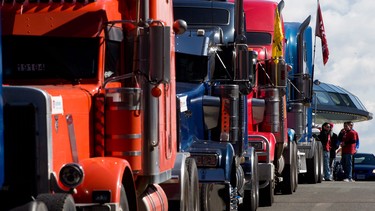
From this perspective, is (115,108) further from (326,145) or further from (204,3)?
(326,145)

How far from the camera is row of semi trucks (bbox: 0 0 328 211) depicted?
907 centimetres

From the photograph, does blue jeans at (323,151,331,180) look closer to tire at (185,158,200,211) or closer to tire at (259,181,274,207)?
tire at (259,181,274,207)

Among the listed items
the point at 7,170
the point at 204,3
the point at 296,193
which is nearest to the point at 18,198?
the point at 7,170

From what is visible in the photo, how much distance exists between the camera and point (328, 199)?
23.5 m

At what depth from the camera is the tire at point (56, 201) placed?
859 centimetres

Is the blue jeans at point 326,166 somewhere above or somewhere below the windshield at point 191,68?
below

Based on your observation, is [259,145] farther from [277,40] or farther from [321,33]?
[321,33]

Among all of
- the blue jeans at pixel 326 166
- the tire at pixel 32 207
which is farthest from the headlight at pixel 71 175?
the blue jeans at pixel 326 166

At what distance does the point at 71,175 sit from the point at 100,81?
2076 mm

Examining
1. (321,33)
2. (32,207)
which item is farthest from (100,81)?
(321,33)

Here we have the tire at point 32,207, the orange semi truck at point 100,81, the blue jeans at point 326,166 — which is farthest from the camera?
the blue jeans at point 326,166

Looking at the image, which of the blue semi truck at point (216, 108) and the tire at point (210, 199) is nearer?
the tire at point (210, 199)

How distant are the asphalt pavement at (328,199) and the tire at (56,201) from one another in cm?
1228

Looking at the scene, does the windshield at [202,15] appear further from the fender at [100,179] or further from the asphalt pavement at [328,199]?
the fender at [100,179]
